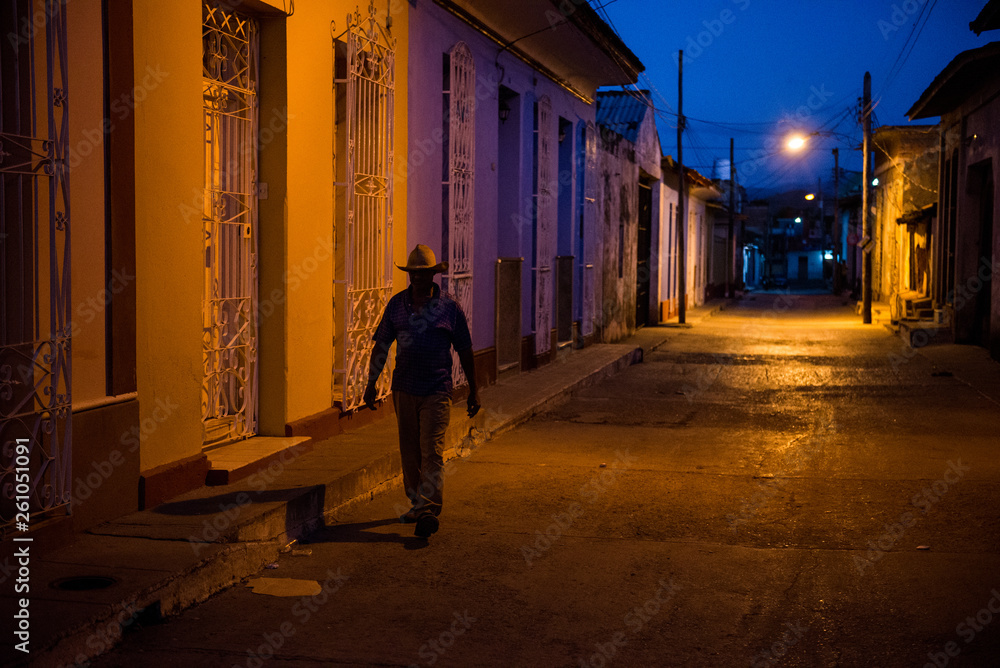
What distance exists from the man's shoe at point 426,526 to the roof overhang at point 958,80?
46.8 feet

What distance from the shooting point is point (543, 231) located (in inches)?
607

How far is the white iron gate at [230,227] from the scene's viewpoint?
740 centimetres

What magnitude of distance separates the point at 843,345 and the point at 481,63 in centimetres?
1190

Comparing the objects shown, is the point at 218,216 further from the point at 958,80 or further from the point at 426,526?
the point at 958,80

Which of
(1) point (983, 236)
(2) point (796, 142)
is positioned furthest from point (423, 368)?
(2) point (796, 142)

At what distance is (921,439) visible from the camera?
1014 cm

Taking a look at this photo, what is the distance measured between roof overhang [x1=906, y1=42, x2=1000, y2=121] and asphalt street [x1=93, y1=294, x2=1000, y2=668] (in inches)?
323

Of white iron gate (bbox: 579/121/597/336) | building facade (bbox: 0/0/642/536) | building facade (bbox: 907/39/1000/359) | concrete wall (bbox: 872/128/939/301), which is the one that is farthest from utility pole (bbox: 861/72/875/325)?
building facade (bbox: 0/0/642/536)

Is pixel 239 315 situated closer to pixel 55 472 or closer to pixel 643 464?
pixel 55 472

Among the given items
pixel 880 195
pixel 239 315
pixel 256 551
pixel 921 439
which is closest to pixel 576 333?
pixel 921 439

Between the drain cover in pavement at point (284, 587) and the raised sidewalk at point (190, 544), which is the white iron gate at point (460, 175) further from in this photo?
the drain cover in pavement at point (284, 587)

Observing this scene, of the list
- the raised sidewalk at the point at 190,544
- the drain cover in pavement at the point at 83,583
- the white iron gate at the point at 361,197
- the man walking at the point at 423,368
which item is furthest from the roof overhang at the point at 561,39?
the drain cover in pavement at the point at 83,583

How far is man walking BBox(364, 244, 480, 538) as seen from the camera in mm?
6641

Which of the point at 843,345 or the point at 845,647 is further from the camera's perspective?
the point at 843,345
